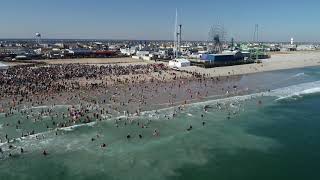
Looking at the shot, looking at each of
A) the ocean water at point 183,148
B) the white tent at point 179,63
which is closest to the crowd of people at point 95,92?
the ocean water at point 183,148

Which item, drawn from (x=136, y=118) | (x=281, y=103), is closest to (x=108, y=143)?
(x=136, y=118)

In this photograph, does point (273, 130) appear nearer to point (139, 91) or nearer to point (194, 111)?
point (194, 111)

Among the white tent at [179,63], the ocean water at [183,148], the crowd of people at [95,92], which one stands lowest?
the ocean water at [183,148]

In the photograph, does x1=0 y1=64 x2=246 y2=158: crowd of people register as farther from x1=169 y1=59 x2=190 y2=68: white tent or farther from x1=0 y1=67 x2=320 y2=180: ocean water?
x1=169 y1=59 x2=190 y2=68: white tent

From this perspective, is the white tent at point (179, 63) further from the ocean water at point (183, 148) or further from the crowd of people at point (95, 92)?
the ocean water at point (183, 148)

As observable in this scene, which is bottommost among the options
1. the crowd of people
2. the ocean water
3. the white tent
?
the ocean water

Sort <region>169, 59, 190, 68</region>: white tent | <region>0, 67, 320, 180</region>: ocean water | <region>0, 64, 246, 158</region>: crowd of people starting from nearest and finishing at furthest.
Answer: <region>0, 67, 320, 180</region>: ocean water, <region>0, 64, 246, 158</region>: crowd of people, <region>169, 59, 190, 68</region>: white tent

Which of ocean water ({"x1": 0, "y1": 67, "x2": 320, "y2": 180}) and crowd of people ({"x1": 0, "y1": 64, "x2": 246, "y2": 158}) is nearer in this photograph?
ocean water ({"x1": 0, "y1": 67, "x2": 320, "y2": 180})

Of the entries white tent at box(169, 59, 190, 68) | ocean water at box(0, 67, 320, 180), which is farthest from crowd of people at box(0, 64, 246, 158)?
white tent at box(169, 59, 190, 68)
